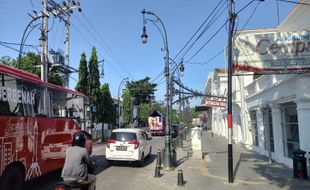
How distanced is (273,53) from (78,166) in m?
9.88

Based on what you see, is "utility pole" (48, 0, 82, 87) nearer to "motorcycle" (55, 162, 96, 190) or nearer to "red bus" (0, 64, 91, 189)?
"red bus" (0, 64, 91, 189)

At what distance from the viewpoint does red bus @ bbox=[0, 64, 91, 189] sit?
862cm

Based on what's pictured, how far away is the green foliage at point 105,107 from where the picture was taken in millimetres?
38219

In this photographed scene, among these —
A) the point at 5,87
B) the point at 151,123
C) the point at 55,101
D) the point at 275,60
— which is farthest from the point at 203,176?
the point at 151,123

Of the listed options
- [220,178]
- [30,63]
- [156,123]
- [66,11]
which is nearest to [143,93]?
[156,123]

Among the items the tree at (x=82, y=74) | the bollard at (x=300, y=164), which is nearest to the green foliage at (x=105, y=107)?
the tree at (x=82, y=74)

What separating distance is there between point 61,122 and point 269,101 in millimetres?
10521

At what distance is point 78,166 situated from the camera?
627 cm

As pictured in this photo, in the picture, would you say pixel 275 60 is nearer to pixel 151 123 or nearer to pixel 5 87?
pixel 5 87

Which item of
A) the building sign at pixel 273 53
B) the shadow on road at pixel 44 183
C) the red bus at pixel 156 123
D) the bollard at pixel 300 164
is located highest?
the building sign at pixel 273 53

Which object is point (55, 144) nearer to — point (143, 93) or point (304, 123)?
point (304, 123)

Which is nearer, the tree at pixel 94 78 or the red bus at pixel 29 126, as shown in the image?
the red bus at pixel 29 126

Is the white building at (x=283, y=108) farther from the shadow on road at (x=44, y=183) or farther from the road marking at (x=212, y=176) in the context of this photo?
the shadow on road at (x=44, y=183)

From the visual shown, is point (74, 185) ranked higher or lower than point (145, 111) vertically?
lower
